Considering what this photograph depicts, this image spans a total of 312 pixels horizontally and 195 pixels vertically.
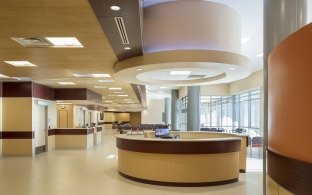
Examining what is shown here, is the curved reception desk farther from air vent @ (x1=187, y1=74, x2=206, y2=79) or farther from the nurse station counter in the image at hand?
air vent @ (x1=187, y1=74, x2=206, y2=79)

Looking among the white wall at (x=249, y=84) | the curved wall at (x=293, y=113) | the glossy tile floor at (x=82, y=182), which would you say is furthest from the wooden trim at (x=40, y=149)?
the curved wall at (x=293, y=113)

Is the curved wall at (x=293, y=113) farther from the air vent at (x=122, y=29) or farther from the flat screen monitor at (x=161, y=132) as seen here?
the flat screen monitor at (x=161, y=132)

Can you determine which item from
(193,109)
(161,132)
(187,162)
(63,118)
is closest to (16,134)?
(161,132)

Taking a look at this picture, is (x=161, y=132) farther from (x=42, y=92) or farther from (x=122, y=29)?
(x=122, y=29)

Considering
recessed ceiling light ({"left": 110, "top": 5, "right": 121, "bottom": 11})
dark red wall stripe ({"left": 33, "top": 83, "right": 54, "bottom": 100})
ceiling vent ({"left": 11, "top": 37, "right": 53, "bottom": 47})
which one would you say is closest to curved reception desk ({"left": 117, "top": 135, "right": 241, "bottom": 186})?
ceiling vent ({"left": 11, "top": 37, "right": 53, "bottom": 47})

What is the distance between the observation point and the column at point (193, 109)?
619 inches

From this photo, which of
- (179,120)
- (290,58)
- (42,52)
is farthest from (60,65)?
(179,120)

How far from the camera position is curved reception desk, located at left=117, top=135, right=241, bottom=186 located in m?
7.34

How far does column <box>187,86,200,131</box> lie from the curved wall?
12161mm

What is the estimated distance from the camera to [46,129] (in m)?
15.1

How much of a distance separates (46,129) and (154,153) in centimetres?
915

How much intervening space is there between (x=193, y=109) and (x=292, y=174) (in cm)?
1315

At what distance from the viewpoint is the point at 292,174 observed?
2.79m

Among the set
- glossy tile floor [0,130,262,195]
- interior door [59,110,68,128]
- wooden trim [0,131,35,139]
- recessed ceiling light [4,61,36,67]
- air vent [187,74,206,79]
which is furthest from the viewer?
interior door [59,110,68,128]
